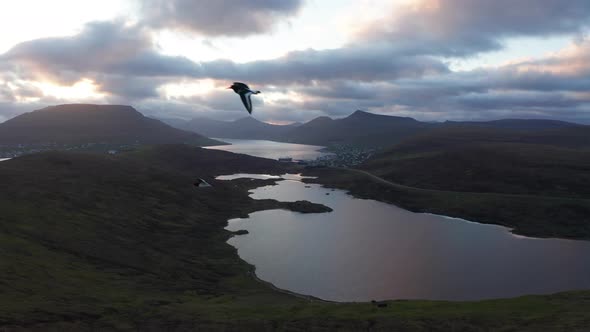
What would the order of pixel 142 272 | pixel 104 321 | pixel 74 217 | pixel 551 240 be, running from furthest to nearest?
pixel 551 240 → pixel 74 217 → pixel 142 272 → pixel 104 321

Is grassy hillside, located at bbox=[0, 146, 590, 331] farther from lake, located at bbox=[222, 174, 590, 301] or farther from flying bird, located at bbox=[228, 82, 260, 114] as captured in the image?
flying bird, located at bbox=[228, 82, 260, 114]

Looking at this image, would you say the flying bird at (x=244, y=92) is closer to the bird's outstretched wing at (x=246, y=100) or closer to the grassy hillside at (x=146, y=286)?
the bird's outstretched wing at (x=246, y=100)

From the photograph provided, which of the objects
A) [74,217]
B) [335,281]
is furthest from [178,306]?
[74,217]

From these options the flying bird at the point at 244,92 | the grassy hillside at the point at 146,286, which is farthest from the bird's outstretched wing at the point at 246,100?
the grassy hillside at the point at 146,286

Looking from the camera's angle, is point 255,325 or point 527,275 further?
point 527,275

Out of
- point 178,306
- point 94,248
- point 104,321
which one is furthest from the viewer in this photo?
point 94,248

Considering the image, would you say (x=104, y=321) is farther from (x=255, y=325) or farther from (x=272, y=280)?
(x=272, y=280)

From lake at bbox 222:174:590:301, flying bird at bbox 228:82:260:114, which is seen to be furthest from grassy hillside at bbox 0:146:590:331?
flying bird at bbox 228:82:260:114
